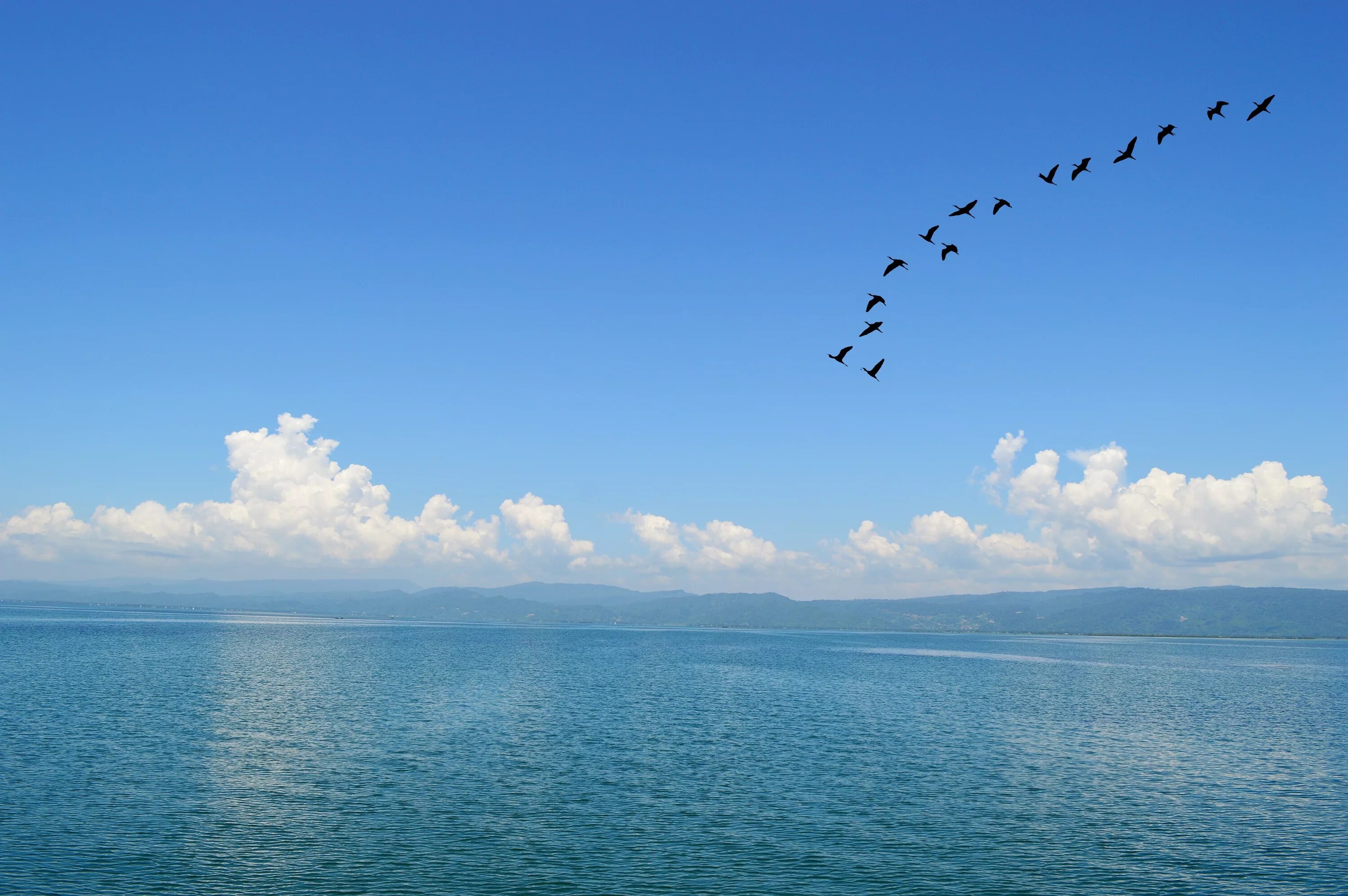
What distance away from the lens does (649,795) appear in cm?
5500

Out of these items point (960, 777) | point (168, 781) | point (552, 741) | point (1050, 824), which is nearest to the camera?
point (1050, 824)

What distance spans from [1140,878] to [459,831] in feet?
115

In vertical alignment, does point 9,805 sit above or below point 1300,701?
above

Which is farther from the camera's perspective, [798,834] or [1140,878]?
[798,834]

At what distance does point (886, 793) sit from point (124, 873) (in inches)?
1731

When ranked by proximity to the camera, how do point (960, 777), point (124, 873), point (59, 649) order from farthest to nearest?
point (59, 649)
point (960, 777)
point (124, 873)

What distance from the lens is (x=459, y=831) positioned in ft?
151

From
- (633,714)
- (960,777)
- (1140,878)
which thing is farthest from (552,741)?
(1140,878)

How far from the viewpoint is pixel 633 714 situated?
9562 cm

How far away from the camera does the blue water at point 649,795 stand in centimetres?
3991

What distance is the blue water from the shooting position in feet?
131

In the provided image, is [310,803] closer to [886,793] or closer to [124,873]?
[124,873]

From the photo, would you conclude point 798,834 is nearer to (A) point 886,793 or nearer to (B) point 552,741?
(A) point 886,793

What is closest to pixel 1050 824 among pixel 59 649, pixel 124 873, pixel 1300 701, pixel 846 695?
pixel 124 873
